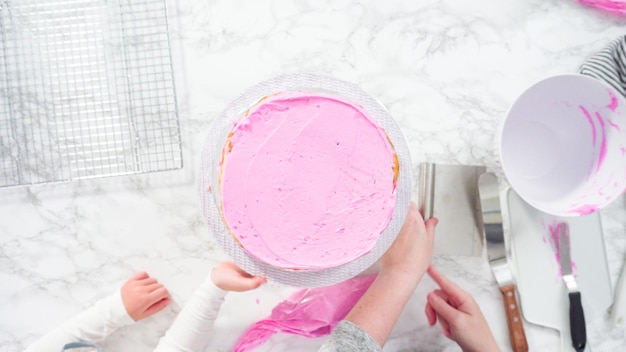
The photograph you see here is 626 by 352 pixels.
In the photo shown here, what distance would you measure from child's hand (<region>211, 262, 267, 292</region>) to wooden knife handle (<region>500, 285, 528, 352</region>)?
389mm

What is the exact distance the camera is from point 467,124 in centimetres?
85

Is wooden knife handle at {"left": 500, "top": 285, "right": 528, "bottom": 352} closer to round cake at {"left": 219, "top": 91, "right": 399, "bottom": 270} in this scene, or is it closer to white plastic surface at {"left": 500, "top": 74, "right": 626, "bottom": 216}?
white plastic surface at {"left": 500, "top": 74, "right": 626, "bottom": 216}

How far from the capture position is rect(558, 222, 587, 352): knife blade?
2.69 feet

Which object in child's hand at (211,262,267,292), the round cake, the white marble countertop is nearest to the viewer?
the round cake

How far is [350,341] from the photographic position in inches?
27.6

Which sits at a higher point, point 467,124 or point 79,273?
point 467,124

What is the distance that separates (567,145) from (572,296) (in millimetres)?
239

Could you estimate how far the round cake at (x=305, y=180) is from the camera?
23.4 inches

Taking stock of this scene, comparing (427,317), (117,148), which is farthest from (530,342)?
(117,148)

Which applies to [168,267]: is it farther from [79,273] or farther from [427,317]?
[427,317]

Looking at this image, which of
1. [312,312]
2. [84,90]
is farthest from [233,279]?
[84,90]

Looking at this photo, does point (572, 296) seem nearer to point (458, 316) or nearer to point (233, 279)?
point (458, 316)

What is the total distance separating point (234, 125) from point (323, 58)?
0.94 feet

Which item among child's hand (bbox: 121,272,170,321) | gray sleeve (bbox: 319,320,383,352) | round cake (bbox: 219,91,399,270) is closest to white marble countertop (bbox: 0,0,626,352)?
child's hand (bbox: 121,272,170,321)
